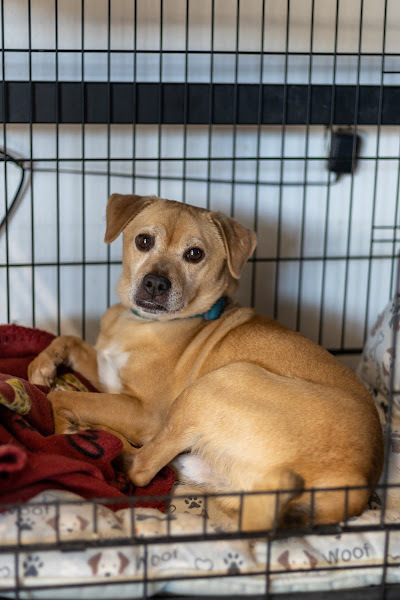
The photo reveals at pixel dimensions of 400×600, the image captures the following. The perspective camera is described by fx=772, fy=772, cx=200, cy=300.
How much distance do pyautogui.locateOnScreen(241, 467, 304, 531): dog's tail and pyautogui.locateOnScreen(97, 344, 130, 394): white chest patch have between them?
1.07 m

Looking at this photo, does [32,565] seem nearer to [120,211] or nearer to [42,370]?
[42,370]

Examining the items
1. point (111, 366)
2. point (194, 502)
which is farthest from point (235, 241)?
point (194, 502)

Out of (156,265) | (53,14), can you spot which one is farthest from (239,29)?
(156,265)

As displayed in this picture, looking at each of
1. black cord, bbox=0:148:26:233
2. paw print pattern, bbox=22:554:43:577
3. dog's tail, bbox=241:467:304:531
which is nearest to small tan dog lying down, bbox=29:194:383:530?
dog's tail, bbox=241:467:304:531

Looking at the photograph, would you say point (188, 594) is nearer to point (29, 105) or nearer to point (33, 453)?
point (33, 453)

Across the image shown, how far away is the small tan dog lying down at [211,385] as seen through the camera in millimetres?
2246

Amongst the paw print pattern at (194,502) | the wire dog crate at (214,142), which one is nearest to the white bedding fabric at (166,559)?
the paw print pattern at (194,502)

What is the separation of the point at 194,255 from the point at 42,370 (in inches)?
29.8

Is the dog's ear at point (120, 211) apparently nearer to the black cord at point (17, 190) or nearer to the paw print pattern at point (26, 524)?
the black cord at point (17, 190)

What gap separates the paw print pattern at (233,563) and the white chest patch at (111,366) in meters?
1.12

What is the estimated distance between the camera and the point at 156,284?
9.46 feet

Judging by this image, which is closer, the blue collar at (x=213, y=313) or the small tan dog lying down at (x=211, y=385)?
the small tan dog lying down at (x=211, y=385)

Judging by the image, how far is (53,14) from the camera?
361 cm

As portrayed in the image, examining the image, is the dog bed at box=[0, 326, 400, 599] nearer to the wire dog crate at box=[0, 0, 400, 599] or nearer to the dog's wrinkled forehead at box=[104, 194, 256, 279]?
the dog's wrinkled forehead at box=[104, 194, 256, 279]
